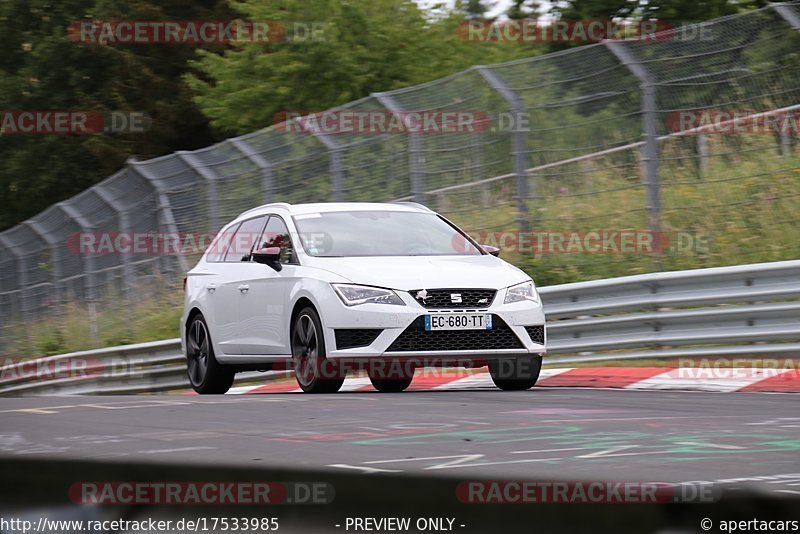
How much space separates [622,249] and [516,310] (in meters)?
4.35

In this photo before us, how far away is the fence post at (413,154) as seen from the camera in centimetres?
1520

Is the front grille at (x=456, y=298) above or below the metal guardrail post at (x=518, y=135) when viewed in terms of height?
below

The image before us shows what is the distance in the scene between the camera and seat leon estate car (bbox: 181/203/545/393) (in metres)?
9.52

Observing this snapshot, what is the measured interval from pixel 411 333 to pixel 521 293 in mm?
971

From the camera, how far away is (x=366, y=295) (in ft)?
31.3

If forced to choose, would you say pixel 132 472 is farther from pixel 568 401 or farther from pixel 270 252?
pixel 270 252

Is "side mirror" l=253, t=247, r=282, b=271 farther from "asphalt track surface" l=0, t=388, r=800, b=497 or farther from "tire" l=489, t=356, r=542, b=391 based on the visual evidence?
"tire" l=489, t=356, r=542, b=391

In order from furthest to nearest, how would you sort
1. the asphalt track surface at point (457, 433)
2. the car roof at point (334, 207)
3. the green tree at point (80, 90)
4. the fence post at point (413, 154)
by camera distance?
the green tree at point (80, 90)
the fence post at point (413, 154)
the car roof at point (334, 207)
the asphalt track surface at point (457, 433)

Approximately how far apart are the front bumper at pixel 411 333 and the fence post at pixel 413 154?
5.66m

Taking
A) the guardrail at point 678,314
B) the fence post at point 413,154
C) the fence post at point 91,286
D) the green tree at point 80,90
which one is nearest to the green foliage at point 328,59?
the green tree at point 80,90

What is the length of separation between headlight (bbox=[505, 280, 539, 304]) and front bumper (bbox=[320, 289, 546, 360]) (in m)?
0.08

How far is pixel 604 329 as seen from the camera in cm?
1236

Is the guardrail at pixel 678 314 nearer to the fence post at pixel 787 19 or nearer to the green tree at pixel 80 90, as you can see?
the fence post at pixel 787 19

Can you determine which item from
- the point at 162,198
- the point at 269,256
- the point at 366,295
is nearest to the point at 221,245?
the point at 269,256
